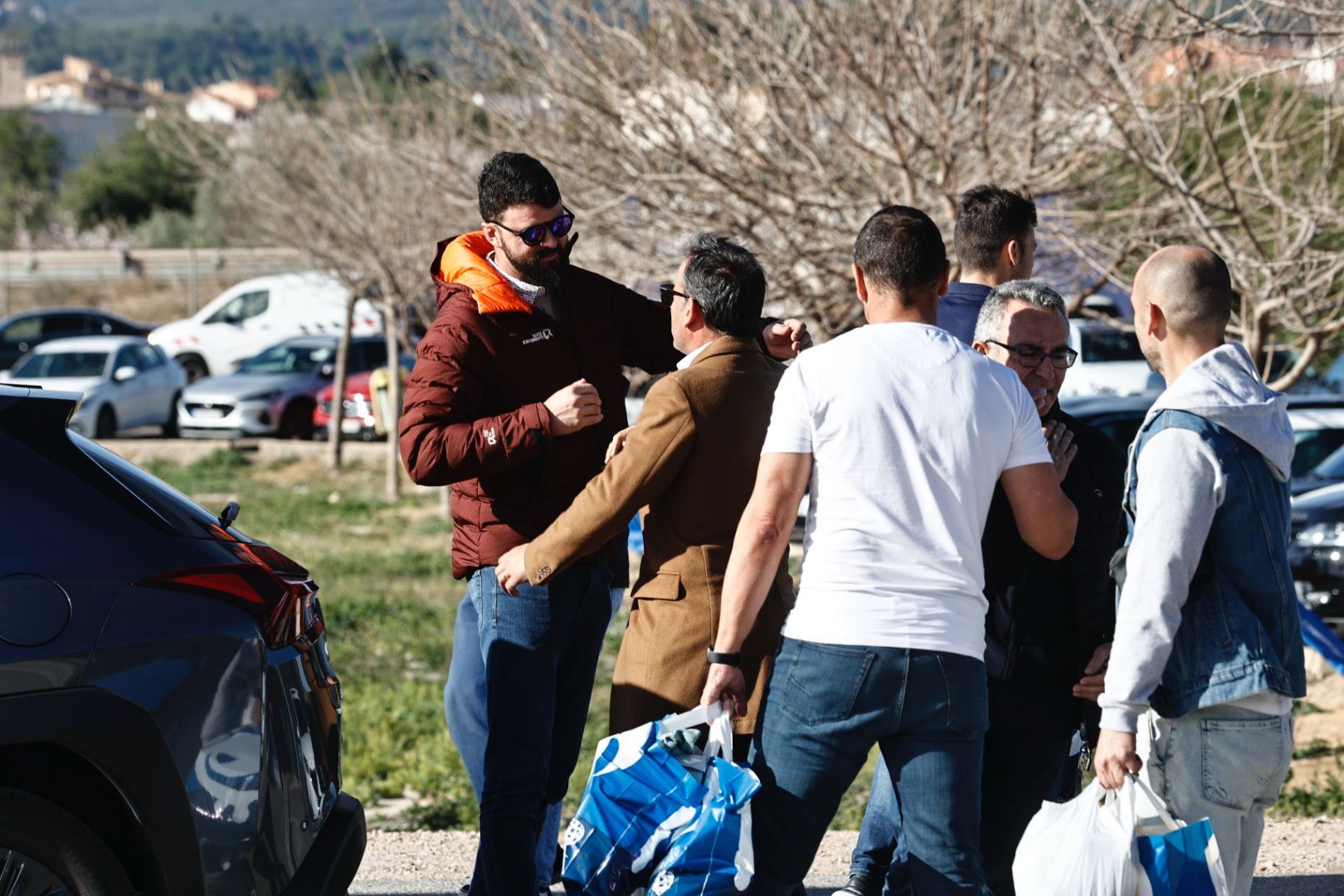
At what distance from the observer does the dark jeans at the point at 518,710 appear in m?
3.86

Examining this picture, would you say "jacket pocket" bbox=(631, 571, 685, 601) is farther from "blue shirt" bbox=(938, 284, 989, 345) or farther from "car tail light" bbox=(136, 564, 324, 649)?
"blue shirt" bbox=(938, 284, 989, 345)

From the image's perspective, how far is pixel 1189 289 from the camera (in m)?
3.18

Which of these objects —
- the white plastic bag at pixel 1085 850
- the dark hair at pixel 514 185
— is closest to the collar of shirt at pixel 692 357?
the dark hair at pixel 514 185

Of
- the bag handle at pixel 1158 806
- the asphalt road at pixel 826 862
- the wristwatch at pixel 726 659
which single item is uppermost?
the wristwatch at pixel 726 659

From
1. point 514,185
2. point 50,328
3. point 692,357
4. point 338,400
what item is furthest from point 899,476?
point 50,328

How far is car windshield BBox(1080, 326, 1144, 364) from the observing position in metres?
17.2

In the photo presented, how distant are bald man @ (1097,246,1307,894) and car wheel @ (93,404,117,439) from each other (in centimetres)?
2016

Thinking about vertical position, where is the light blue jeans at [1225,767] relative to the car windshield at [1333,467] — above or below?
below

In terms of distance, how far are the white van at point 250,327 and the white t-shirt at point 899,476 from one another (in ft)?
81.4

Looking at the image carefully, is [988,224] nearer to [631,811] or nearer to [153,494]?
[631,811]

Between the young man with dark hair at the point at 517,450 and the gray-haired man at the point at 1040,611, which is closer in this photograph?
the gray-haired man at the point at 1040,611

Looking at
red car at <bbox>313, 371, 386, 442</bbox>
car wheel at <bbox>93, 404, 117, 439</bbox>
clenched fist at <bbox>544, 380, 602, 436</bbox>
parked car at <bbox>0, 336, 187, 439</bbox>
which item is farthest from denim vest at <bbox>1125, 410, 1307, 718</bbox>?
car wheel at <bbox>93, 404, 117, 439</bbox>

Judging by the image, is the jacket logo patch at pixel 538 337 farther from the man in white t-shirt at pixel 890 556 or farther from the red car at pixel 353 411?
the red car at pixel 353 411

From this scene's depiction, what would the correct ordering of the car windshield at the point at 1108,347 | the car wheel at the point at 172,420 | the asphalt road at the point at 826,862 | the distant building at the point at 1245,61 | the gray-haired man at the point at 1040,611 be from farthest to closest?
the car wheel at the point at 172,420, the car windshield at the point at 1108,347, the distant building at the point at 1245,61, the asphalt road at the point at 826,862, the gray-haired man at the point at 1040,611
